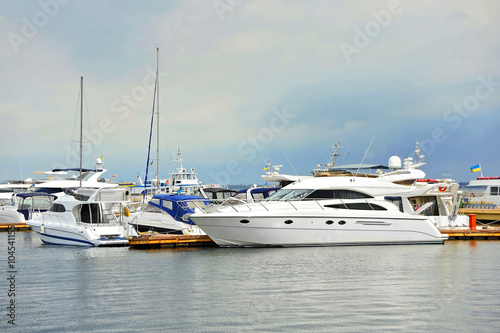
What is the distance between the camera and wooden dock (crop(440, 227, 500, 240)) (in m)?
29.2

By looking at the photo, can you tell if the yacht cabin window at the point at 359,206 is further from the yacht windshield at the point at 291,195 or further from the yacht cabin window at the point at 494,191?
the yacht cabin window at the point at 494,191

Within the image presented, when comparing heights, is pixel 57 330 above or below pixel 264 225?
below

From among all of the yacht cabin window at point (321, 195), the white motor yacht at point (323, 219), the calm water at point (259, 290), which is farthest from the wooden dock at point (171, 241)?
the yacht cabin window at point (321, 195)

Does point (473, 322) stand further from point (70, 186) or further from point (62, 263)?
point (70, 186)

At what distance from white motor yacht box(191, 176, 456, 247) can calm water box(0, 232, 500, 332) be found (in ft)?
2.64

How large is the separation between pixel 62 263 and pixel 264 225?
27.9 feet

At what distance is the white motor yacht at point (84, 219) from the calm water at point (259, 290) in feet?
6.73

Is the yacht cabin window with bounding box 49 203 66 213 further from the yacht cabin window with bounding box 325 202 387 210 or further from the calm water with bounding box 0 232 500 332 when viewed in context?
the yacht cabin window with bounding box 325 202 387 210

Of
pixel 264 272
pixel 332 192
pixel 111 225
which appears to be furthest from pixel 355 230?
pixel 111 225

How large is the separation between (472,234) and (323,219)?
9.45 m

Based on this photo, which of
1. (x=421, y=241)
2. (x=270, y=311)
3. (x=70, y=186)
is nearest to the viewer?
(x=270, y=311)

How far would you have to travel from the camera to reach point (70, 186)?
4938 centimetres

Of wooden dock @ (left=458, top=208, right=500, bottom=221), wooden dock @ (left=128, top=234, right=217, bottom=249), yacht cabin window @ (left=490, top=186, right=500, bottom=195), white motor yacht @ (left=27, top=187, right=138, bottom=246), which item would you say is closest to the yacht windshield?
wooden dock @ (left=128, top=234, right=217, bottom=249)

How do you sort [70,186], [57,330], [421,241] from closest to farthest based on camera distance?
1. [57,330]
2. [421,241]
3. [70,186]
